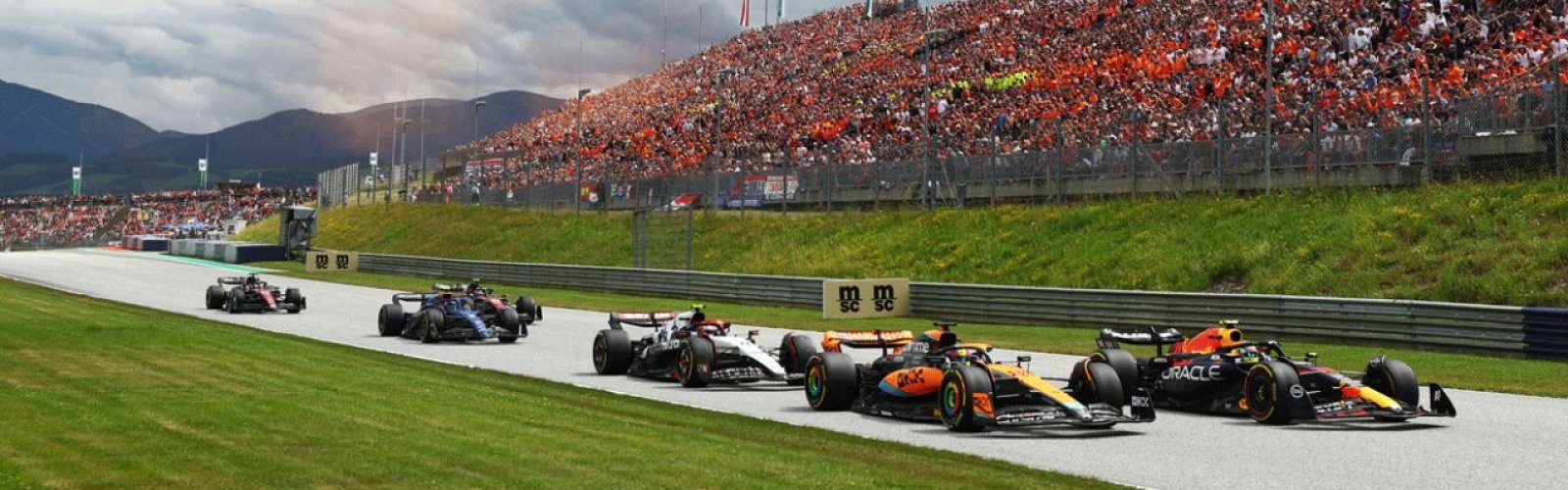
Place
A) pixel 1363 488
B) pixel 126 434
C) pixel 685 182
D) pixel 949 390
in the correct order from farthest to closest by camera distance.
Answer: pixel 685 182 → pixel 949 390 → pixel 126 434 → pixel 1363 488

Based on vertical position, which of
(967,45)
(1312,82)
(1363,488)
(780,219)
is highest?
(967,45)

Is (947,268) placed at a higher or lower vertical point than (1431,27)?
lower

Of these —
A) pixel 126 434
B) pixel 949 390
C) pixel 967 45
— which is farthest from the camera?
pixel 967 45

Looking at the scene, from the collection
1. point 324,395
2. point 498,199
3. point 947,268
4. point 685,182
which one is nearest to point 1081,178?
point 947,268

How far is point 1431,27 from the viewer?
108 ft

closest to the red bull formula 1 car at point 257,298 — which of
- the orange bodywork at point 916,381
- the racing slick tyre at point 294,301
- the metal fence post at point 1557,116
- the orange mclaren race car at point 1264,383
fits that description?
the racing slick tyre at point 294,301

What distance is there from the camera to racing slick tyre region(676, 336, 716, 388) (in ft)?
55.3

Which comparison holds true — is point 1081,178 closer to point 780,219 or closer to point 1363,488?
point 780,219

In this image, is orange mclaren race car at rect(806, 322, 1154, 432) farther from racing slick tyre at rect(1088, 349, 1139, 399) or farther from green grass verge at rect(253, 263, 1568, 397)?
green grass verge at rect(253, 263, 1568, 397)

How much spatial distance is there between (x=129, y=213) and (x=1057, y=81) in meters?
93.1

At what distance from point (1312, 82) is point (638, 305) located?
1694 centimetres

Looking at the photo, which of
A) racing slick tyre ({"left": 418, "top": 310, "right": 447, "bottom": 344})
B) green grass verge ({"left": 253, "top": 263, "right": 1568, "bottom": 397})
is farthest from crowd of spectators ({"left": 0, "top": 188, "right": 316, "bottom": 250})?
racing slick tyre ({"left": 418, "top": 310, "right": 447, "bottom": 344})

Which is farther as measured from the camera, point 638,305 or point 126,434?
point 638,305

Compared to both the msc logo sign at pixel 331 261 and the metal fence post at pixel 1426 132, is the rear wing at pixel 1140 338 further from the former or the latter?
the msc logo sign at pixel 331 261
